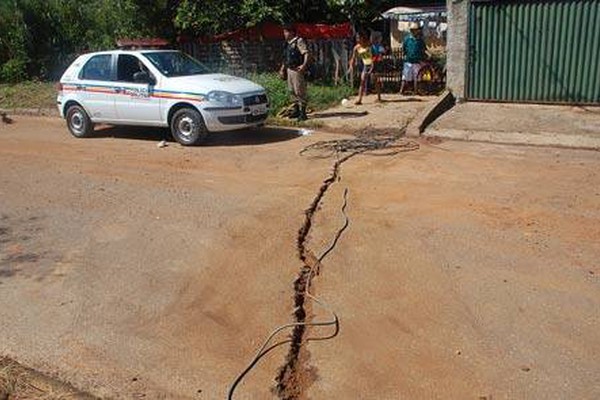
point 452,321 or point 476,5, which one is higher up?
point 476,5

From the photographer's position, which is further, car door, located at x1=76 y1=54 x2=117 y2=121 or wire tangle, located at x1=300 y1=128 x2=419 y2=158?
car door, located at x1=76 y1=54 x2=117 y2=121

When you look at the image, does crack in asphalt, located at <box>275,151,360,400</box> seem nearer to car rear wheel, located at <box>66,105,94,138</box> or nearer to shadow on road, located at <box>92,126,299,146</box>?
shadow on road, located at <box>92,126,299,146</box>

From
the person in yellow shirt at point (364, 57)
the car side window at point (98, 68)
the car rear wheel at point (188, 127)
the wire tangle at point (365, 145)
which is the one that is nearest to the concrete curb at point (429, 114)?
the wire tangle at point (365, 145)

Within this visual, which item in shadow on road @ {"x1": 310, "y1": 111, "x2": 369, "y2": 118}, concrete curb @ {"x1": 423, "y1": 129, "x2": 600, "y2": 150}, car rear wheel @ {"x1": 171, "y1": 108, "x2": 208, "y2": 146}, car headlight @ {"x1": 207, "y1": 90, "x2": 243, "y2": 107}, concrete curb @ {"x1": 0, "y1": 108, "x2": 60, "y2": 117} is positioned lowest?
concrete curb @ {"x1": 423, "y1": 129, "x2": 600, "y2": 150}

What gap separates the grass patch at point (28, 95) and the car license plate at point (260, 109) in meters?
7.34

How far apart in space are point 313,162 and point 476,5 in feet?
18.5

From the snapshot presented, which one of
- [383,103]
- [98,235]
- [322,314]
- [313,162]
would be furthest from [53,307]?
[383,103]

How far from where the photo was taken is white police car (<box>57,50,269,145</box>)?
35.2 ft

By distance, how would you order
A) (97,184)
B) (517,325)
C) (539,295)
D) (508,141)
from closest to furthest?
(517,325) < (539,295) < (97,184) < (508,141)

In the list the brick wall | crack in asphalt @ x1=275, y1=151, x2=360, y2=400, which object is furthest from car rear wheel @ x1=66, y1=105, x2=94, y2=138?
crack in asphalt @ x1=275, y1=151, x2=360, y2=400

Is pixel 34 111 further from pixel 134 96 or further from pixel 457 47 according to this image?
A: pixel 457 47

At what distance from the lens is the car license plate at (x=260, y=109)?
11019 millimetres

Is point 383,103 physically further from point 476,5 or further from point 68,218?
point 68,218

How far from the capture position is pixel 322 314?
499 cm
